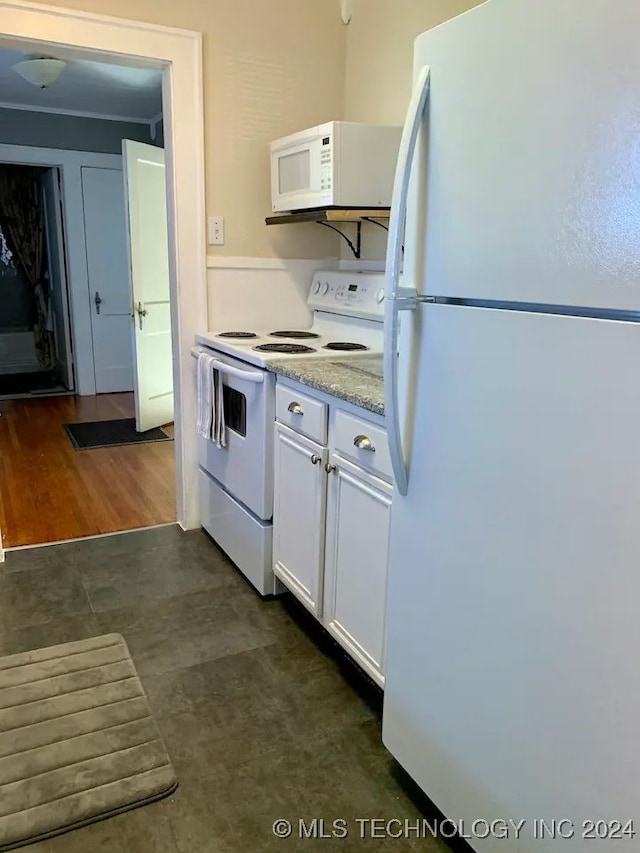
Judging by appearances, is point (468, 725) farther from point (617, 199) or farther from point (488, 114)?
point (488, 114)

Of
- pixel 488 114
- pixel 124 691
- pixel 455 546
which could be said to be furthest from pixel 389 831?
pixel 488 114

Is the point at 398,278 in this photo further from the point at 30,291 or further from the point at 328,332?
the point at 30,291

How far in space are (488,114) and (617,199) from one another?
32cm

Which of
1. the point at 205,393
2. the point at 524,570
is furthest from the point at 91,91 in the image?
the point at 524,570

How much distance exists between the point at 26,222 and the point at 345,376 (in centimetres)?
627

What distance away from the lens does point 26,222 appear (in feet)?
22.8

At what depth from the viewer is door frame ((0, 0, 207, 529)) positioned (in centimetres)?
237

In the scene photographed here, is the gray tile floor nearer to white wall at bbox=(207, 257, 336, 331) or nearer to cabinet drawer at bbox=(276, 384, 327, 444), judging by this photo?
cabinet drawer at bbox=(276, 384, 327, 444)

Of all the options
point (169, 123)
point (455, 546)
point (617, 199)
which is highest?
point (169, 123)

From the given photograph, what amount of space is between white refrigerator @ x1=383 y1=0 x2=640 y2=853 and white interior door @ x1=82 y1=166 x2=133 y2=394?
4.92m

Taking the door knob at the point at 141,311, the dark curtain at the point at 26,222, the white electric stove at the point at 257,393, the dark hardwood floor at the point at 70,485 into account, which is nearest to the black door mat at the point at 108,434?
the dark hardwood floor at the point at 70,485

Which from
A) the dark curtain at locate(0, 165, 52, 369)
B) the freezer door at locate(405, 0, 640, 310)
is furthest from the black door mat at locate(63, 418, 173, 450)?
the freezer door at locate(405, 0, 640, 310)

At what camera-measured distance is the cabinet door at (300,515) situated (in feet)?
6.60

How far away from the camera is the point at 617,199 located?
2.90 ft
